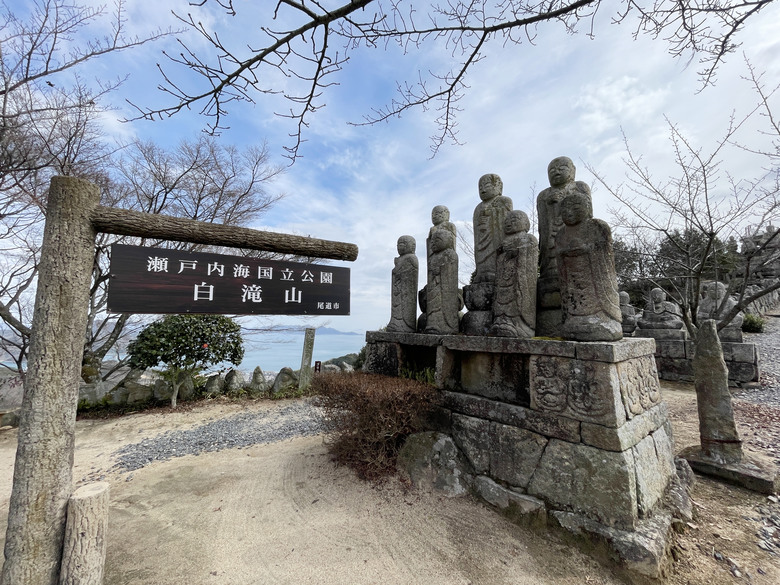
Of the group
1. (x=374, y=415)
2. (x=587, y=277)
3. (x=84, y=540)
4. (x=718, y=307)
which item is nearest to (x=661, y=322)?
(x=718, y=307)

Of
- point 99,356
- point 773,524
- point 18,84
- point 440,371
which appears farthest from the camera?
point 99,356

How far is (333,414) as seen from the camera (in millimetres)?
3543

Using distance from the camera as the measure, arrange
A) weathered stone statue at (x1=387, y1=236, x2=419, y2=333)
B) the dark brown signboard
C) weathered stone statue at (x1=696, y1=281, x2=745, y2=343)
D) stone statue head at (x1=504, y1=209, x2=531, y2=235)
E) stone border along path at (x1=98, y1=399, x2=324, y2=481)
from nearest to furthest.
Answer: the dark brown signboard → stone statue head at (x1=504, y1=209, x2=531, y2=235) → weathered stone statue at (x1=387, y1=236, x2=419, y2=333) → stone border along path at (x1=98, y1=399, x2=324, y2=481) → weathered stone statue at (x1=696, y1=281, x2=745, y2=343)

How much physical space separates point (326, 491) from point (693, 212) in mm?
5953

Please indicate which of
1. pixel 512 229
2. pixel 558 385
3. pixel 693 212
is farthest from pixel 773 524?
pixel 693 212

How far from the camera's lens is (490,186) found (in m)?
3.84

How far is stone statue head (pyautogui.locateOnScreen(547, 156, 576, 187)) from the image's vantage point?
3297mm

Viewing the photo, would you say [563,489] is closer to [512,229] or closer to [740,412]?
[512,229]

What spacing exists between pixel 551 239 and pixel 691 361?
735 cm

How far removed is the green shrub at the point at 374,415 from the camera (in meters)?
3.08

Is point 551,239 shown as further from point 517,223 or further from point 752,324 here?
point 752,324

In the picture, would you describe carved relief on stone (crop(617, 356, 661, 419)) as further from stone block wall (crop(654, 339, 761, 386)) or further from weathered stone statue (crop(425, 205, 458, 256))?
stone block wall (crop(654, 339, 761, 386))

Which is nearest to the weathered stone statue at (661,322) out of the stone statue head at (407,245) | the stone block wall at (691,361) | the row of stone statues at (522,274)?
the stone block wall at (691,361)

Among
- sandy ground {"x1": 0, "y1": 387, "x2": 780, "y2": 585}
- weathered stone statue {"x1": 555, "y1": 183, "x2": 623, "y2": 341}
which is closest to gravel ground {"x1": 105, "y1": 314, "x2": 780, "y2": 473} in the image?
sandy ground {"x1": 0, "y1": 387, "x2": 780, "y2": 585}
